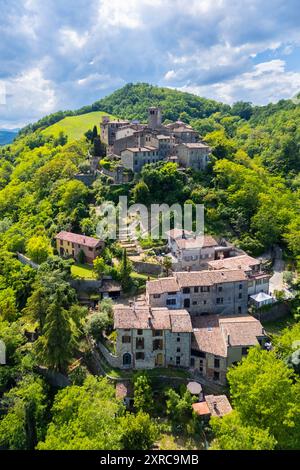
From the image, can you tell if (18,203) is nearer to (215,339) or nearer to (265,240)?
(265,240)

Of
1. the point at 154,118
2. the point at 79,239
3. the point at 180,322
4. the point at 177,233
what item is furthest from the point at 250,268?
the point at 154,118

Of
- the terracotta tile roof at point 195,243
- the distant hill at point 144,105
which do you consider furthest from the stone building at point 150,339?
the distant hill at point 144,105

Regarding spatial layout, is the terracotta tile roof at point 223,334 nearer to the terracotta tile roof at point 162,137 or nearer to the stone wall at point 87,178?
the stone wall at point 87,178

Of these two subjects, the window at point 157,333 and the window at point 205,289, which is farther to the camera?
the window at point 205,289

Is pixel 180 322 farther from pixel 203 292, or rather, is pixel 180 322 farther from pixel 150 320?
pixel 203 292

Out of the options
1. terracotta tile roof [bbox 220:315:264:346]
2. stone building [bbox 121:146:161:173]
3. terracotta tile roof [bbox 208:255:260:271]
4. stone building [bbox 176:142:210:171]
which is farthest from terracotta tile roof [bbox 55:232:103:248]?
stone building [bbox 176:142:210:171]

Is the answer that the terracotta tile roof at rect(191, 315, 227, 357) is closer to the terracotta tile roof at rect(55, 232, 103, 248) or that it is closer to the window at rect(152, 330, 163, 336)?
the window at rect(152, 330, 163, 336)

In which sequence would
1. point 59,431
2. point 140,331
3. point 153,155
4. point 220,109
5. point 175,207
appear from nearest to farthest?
point 59,431 → point 140,331 → point 175,207 → point 153,155 → point 220,109
